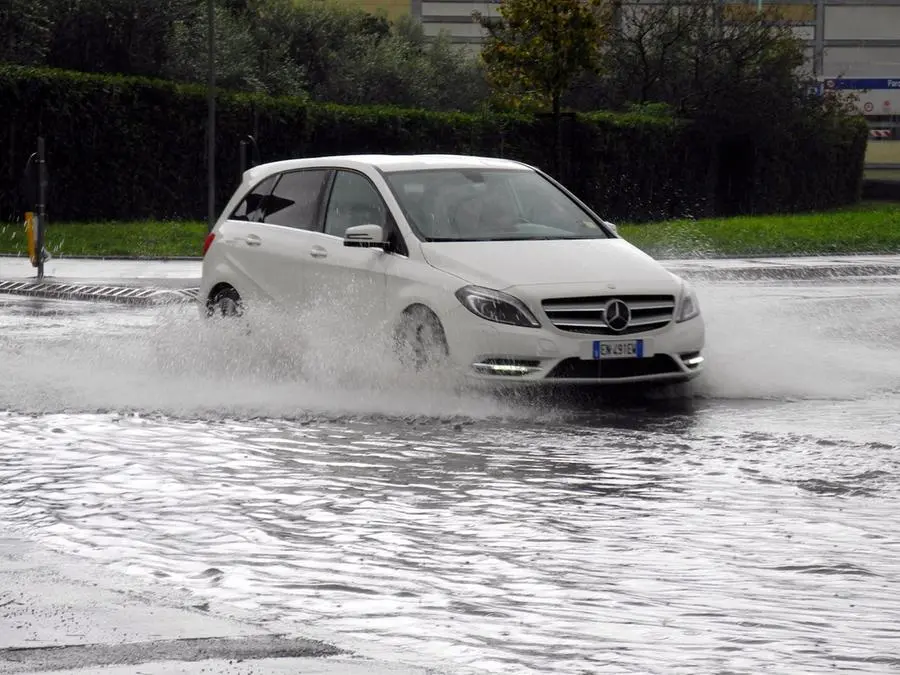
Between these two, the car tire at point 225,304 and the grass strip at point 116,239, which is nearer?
the car tire at point 225,304

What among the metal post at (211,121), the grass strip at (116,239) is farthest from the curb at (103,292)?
the metal post at (211,121)

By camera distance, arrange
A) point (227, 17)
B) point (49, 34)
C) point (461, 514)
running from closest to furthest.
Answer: point (461, 514)
point (49, 34)
point (227, 17)

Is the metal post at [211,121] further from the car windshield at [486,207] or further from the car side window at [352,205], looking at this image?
the car windshield at [486,207]

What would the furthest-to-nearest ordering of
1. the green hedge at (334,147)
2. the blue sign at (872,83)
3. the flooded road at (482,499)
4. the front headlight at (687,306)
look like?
the blue sign at (872,83) → the green hedge at (334,147) → the front headlight at (687,306) → the flooded road at (482,499)

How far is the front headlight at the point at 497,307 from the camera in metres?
11.4

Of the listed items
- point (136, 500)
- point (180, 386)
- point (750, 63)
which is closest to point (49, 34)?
point (750, 63)

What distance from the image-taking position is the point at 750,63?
155 feet

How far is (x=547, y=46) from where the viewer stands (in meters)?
37.9

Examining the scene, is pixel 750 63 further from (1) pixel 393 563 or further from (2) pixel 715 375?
(1) pixel 393 563

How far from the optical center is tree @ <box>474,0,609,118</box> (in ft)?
124

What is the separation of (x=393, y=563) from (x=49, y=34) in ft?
122

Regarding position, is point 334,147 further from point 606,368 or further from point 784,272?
point 606,368

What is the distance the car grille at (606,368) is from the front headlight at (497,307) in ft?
1.00

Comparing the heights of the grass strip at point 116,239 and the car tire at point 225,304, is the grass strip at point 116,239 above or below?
below
